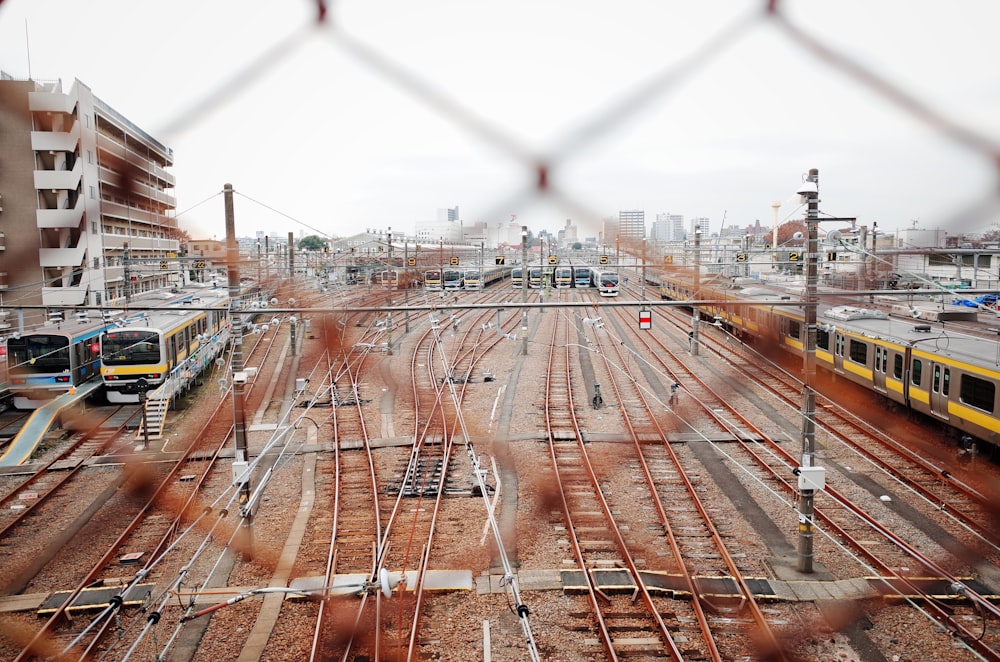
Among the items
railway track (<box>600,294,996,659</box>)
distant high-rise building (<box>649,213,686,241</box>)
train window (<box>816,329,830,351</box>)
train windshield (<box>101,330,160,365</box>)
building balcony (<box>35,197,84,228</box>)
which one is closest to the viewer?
building balcony (<box>35,197,84,228</box>)

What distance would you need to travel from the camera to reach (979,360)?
627cm

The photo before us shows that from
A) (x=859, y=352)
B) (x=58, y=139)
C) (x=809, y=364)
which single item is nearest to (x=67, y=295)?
(x=58, y=139)

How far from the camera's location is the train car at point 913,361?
6.21m

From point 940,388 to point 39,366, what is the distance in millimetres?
11312

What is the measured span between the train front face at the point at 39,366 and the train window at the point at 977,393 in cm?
1099

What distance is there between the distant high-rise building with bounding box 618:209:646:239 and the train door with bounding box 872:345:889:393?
26.0 ft

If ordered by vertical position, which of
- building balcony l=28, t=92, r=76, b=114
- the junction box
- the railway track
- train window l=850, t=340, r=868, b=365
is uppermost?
building balcony l=28, t=92, r=76, b=114

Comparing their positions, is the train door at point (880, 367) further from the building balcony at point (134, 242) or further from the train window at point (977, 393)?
the building balcony at point (134, 242)

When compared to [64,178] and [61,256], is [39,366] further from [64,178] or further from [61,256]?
[64,178]

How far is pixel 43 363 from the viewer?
9.55 meters

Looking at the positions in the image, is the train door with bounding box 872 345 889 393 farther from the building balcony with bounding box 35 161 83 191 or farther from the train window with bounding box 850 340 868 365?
the building balcony with bounding box 35 161 83 191

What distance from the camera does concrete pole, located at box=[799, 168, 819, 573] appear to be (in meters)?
3.45

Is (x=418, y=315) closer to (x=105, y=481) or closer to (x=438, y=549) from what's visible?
(x=105, y=481)

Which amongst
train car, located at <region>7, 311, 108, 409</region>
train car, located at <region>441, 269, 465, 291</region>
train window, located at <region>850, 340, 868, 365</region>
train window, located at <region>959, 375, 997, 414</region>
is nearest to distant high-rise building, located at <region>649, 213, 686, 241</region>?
train window, located at <region>959, 375, 997, 414</region>
